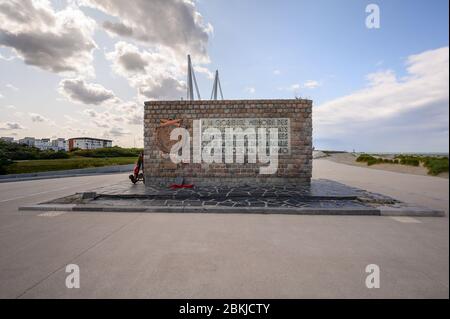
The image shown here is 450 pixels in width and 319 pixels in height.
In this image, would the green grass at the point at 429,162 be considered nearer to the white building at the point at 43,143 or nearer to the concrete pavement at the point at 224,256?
the concrete pavement at the point at 224,256

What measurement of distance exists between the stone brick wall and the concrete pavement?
4.33 m

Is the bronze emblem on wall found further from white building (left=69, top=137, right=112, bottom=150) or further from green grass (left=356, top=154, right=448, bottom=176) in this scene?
white building (left=69, top=137, right=112, bottom=150)

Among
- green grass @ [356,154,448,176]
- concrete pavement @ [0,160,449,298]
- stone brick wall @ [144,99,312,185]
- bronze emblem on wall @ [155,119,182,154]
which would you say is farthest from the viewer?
bronze emblem on wall @ [155,119,182,154]

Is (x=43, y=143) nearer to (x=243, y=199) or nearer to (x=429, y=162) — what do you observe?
(x=243, y=199)

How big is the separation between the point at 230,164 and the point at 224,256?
6452 mm

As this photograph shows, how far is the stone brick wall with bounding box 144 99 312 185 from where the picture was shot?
30.4 feet

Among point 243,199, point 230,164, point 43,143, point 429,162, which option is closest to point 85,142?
point 43,143

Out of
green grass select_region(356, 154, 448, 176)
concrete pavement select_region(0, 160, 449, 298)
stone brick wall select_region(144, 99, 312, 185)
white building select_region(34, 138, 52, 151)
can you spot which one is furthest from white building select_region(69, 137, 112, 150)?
green grass select_region(356, 154, 448, 176)

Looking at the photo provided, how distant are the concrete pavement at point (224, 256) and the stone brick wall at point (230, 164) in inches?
171

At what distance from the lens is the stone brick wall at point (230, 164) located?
9273mm
